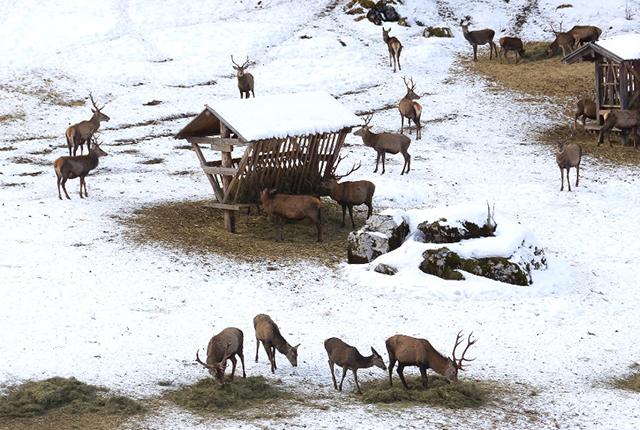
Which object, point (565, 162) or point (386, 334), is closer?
point (386, 334)

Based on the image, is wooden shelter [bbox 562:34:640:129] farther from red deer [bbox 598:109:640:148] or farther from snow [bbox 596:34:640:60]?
red deer [bbox 598:109:640:148]

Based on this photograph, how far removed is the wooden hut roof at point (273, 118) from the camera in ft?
61.6

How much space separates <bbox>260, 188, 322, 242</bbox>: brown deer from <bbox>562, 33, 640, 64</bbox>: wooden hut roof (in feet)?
43.1

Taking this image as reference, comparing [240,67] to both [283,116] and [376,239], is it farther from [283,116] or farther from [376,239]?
[376,239]

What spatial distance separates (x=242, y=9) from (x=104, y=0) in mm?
6520

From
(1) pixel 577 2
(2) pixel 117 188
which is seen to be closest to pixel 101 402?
(2) pixel 117 188

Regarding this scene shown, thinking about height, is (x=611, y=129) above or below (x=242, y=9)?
below

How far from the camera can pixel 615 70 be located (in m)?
29.0

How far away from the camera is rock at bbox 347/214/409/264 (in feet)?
56.3

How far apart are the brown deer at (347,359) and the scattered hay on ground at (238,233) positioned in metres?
5.27

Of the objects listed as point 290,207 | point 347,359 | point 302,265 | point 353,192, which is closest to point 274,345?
point 347,359

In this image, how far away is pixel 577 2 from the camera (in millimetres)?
41969

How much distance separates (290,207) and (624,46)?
1436 centimetres

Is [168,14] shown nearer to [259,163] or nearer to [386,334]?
[259,163]
